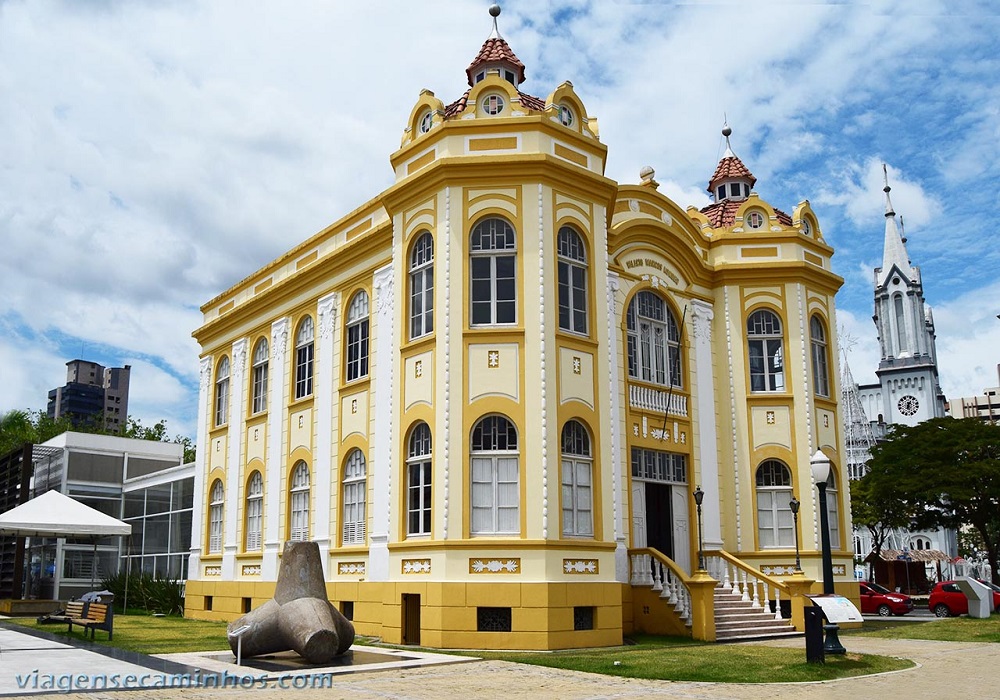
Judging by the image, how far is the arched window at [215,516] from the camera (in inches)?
1154

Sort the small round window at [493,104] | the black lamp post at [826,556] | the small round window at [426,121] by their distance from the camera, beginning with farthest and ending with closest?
1. the small round window at [426,121]
2. the small round window at [493,104]
3. the black lamp post at [826,556]

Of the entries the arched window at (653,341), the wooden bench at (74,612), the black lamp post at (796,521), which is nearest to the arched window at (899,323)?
the black lamp post at (796,521)

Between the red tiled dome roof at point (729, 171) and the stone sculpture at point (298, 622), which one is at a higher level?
the red tiled dome roof at point (729, 171)

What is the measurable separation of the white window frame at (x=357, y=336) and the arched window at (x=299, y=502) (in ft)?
10.5

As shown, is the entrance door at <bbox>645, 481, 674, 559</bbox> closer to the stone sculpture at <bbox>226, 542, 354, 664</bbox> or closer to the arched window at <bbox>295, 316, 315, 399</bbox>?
the stone sculpture at <bbox>226, 542, 354, 664</bbox>

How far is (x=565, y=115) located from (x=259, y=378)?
43.0 feet

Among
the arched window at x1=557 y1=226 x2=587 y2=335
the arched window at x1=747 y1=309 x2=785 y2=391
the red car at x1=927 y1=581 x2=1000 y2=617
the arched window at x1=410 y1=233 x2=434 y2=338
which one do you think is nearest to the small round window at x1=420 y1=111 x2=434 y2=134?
the arched window at x1=410 y1=233 x2=434 y2=338

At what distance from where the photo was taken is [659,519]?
23.2m

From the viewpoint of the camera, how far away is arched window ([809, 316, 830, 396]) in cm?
2600

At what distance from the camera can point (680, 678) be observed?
13438mm

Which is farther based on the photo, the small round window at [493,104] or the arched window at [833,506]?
the arched window at [833,506]

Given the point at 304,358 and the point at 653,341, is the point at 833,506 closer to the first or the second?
the point at 653,341

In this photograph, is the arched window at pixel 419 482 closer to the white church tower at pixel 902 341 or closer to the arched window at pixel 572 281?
the arched window at pixel 572 281

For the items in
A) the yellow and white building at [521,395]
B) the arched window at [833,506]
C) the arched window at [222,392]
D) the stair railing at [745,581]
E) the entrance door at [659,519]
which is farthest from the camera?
the arched window at [222,392]
